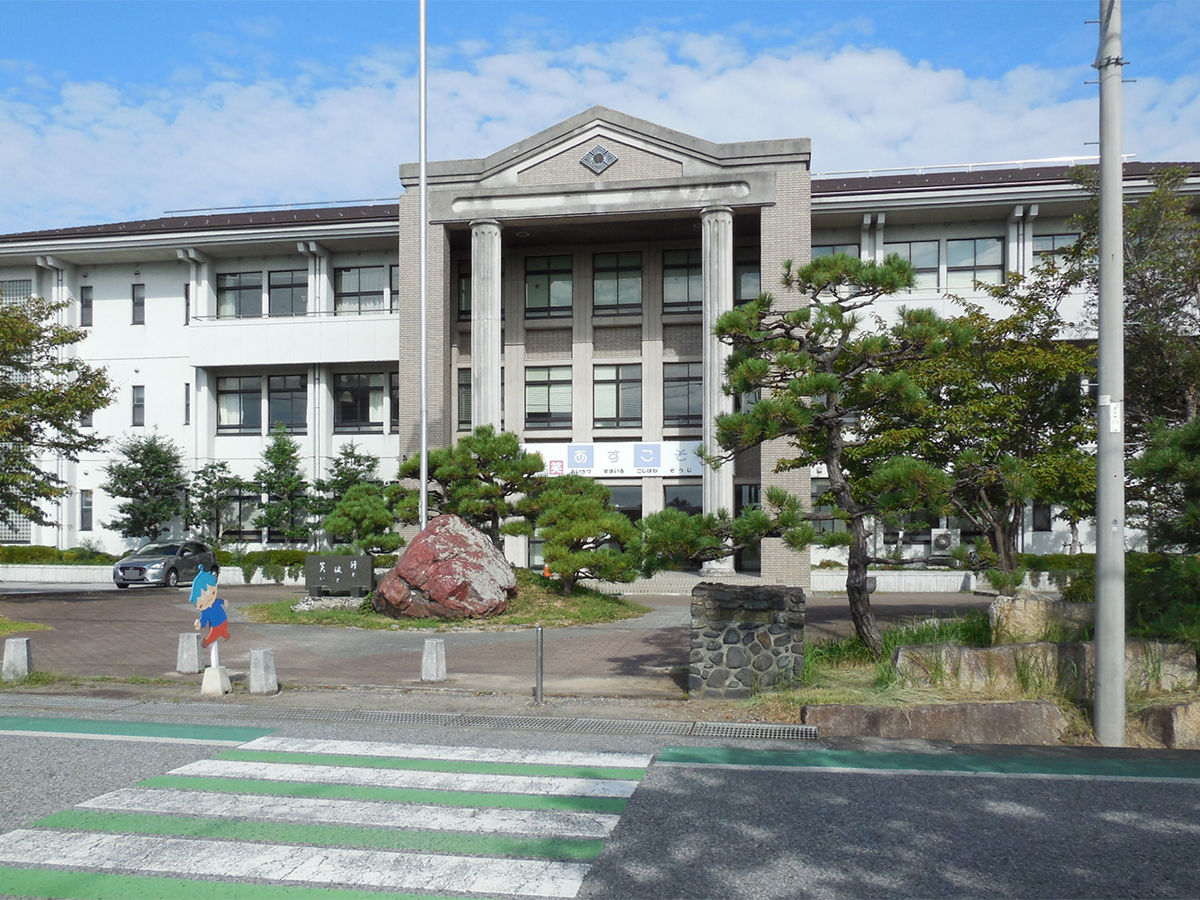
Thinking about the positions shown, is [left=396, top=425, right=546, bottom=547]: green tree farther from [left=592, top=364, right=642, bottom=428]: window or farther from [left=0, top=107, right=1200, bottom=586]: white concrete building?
[left=592, top=364, right=642, bottom=428]: window

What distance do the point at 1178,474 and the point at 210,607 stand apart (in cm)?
1220

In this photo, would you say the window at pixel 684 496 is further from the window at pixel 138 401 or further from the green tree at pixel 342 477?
the window at pixel 138 401

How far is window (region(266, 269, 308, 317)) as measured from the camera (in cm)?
3438

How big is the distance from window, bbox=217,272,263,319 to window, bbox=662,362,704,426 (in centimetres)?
1641

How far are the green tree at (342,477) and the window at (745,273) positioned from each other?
46.8 ft

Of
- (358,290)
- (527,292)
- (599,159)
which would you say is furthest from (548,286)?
(358,290)

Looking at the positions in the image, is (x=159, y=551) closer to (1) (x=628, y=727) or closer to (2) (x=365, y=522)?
(2) (x=365, y=522)

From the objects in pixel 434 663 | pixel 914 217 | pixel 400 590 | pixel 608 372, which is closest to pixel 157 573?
pixel 400 590

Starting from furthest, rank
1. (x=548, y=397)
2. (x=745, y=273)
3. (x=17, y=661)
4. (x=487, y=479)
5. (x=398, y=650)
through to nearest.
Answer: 1. (x=548, y=397)
2. (x=745, y=273)
3. (x=487, y=479)
4. (x=398, y=650)
5. (x=17, y=661)

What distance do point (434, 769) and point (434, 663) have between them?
423 cm

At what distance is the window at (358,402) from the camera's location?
33.8m

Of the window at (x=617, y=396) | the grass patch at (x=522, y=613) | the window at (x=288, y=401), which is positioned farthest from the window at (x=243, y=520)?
the window at (x=617, y=396)

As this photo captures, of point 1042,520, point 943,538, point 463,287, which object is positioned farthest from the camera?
point 463,287

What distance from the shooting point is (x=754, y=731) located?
9102 millimetres
